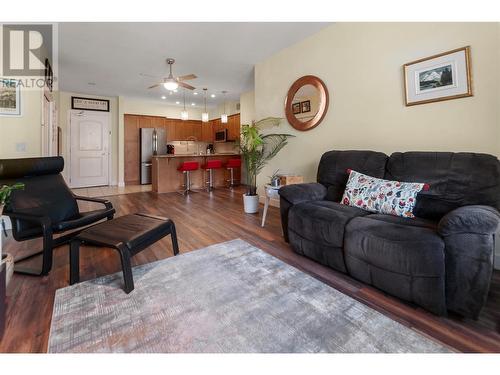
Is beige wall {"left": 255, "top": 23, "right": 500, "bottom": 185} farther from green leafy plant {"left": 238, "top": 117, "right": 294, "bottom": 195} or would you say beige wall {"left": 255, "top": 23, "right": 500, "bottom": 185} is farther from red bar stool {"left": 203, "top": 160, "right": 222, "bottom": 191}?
red bar stool {"left": 203, "top": 160, "right": 222, "bottom": 191}

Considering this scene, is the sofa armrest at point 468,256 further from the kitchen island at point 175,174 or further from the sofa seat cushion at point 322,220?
the kitchen island at point 175,174

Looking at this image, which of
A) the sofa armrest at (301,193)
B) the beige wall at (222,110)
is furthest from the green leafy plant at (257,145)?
the beige wall at (222,110)

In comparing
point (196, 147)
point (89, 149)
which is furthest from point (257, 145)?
point (89, 149)

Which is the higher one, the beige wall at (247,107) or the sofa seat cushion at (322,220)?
the beige wall at (247,107)

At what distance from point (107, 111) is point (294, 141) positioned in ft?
19.0

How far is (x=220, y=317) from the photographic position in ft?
4.79

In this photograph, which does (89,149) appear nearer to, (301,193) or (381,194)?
(301,193)

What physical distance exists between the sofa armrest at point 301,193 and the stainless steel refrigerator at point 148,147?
6333mm

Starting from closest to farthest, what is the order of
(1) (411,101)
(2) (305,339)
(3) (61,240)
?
1. (2) (305,339)
2. (3) (61,240)
3. (1) (411,101)

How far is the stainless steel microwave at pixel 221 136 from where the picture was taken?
26.0ft

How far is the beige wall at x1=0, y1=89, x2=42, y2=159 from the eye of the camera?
2.89 m

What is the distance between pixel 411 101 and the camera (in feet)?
→ 8.15
